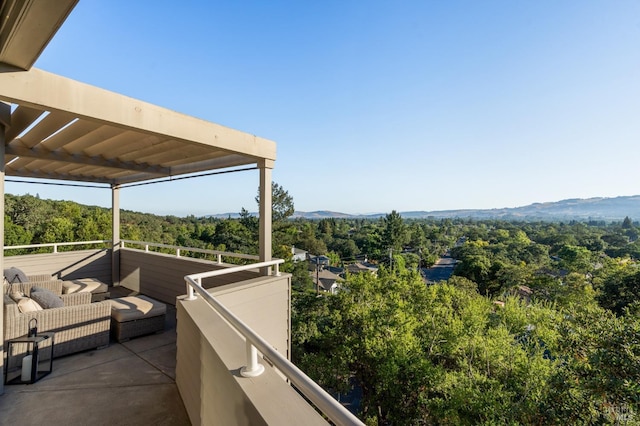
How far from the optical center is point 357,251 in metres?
59.2

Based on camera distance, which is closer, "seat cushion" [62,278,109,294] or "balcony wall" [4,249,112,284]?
"seat cushion" [62,278,109,294]

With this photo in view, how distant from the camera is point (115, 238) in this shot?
7.37 m

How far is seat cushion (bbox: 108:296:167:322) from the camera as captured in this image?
4.03 metres

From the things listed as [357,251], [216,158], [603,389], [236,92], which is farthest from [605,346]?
[357,251]

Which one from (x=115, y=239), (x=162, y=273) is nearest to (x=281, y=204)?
(x=115, y=239)

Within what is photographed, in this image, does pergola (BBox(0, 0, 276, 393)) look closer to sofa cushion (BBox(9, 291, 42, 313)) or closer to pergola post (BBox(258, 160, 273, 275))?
pergola post (BBox(258, 160, 273, 275))

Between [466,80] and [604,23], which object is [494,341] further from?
[604,23]

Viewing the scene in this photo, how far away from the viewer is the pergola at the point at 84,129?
1.56 m

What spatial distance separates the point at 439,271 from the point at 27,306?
54925 mm

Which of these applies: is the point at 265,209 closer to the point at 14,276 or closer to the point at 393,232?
the point at 14,276

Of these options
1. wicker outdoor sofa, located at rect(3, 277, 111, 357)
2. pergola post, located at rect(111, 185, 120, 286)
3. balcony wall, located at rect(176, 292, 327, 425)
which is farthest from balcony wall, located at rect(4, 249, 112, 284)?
balcony wall, located at rect(176, 292, 327, 425)

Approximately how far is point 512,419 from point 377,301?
8853 mm

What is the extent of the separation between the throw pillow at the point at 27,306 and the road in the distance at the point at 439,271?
144ft

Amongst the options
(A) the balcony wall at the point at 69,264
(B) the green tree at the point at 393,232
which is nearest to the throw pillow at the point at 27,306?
(A) the balcony wall at the point at 69,264
